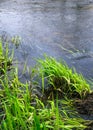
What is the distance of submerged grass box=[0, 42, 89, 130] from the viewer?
9.56 ft

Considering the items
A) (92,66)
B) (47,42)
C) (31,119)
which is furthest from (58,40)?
(31,119)

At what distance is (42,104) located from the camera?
3.64 metres

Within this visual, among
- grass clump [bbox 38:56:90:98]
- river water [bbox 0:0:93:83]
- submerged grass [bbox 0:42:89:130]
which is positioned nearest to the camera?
submerged grass [bbox 0:42:89:130]

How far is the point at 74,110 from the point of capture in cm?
381

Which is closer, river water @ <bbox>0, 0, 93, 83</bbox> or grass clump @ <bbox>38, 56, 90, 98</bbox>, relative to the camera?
grass clump @ <bbox>38, 56, 90, 98</bbox>

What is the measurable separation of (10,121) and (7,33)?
14.0 ft

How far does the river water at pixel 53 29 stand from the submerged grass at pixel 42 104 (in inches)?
30.4

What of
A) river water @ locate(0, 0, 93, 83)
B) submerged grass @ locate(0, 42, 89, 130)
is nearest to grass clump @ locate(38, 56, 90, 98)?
submerged grass @ locate(0, 42, 89, 130)

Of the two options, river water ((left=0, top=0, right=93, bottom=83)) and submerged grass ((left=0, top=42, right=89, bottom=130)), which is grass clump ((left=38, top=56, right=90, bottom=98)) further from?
river water ((left=0, top=0, right=93, bottom=83))

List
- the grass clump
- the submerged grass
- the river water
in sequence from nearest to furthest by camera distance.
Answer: the submerged grass
the grass clump
the river water

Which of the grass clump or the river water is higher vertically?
the river water

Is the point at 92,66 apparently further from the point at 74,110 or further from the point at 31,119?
the point at 31,119

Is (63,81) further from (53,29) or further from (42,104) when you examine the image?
(53,29)

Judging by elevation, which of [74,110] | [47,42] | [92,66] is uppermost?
[47,42]
